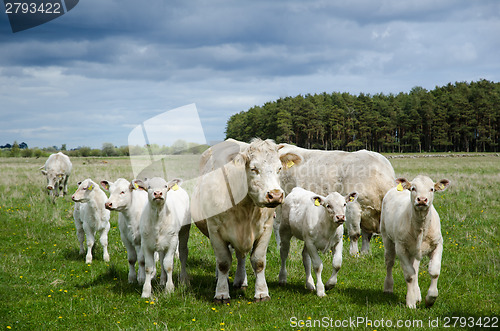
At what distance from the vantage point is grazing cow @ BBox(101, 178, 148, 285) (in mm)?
8016

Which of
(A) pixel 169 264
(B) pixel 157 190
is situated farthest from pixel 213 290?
(B) pixel 157 190

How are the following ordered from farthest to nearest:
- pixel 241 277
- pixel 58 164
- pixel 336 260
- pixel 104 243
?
pixel 58 164
pixel 104 243
pixel 241 277
pixel 336 260

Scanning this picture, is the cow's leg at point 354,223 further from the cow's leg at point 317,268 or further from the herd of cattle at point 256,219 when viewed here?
the cow's leg at point 317,268

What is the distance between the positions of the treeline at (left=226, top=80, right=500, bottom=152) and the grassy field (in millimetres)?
65287

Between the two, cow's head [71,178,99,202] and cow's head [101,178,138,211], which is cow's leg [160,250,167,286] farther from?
cow's head [71,178,99,202]

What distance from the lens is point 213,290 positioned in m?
7.75

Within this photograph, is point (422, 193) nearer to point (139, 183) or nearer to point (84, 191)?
point (139, 183)

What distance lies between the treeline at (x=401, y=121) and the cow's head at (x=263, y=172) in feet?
227

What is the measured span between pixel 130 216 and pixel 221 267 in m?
2.45

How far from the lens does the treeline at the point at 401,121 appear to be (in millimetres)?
84250

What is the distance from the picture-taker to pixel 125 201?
808cm

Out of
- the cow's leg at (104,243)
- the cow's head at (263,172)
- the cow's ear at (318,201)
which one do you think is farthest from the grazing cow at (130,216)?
the cow's ear at (318,201)

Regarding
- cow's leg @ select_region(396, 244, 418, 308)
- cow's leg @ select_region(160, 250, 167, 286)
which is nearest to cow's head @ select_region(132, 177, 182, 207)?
cow's leg @ select_region(160, 250, 167, 286)

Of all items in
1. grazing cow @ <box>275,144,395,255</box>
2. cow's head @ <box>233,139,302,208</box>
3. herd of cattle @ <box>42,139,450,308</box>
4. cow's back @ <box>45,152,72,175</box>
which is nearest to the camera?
cow's head @ <box>233,139,302,208</box>
